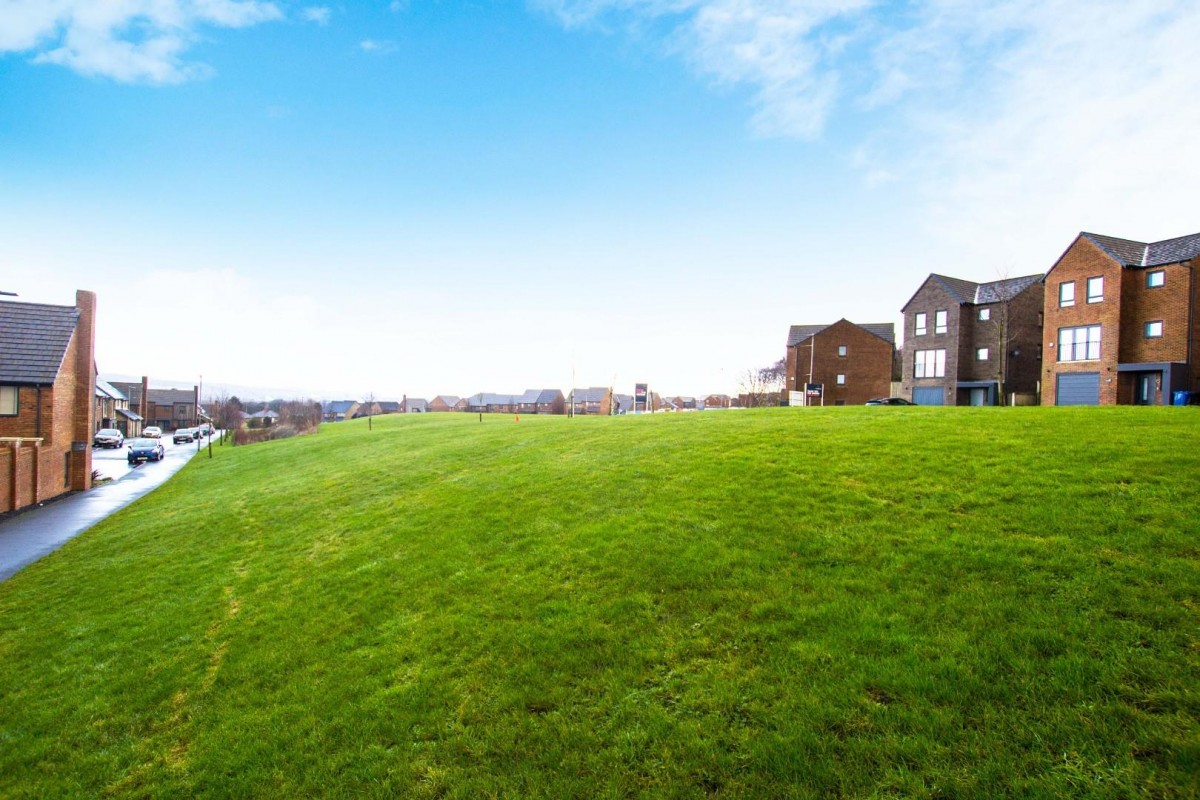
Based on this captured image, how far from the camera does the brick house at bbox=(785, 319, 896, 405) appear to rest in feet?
176

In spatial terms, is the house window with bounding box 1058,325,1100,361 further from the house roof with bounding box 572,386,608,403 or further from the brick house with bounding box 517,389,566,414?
the house roof with bounding box 572,386,608,403

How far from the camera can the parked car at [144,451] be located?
40.5m

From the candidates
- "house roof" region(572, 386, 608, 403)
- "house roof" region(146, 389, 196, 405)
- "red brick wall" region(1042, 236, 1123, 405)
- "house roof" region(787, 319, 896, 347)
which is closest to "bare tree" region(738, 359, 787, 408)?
"house roof" region(787, 319, 896, 347)

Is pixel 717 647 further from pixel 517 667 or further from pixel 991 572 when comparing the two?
pixel 991 572

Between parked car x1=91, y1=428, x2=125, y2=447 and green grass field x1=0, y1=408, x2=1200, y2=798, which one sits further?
parked car x1=91, y1=428, x2=125, y2=447

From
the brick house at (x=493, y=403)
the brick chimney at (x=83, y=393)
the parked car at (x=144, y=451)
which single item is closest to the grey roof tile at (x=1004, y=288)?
the brick chimney at (x=83, y=393)

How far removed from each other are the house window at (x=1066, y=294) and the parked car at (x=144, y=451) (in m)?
67.3

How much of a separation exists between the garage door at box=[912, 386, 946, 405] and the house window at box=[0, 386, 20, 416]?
5789cm

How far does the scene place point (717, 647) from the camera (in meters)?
5.85

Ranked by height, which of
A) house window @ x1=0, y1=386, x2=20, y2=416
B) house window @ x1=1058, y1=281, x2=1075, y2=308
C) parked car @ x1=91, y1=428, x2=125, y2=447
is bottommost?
parked car @ x1=91, y1=428, x2=125, y2=447

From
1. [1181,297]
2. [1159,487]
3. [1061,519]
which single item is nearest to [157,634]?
[1061,519]

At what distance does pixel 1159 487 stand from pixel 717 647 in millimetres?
7826

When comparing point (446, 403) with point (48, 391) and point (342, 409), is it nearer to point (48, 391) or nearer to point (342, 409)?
point (342, 409)

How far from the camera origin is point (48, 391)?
1030 inches
